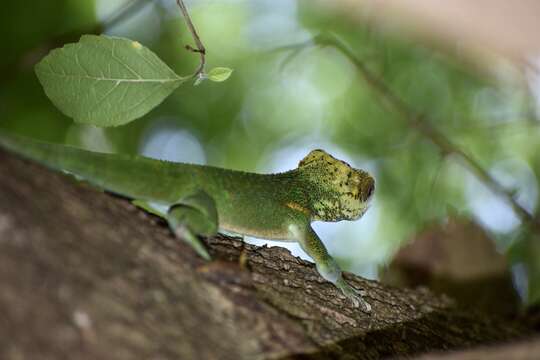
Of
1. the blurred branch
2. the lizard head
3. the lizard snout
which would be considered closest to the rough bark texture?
the lizard head

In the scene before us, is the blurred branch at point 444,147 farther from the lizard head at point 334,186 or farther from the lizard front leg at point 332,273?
the lizard front leg at point 332,273

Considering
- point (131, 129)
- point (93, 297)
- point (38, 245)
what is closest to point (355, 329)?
point (93, 297)

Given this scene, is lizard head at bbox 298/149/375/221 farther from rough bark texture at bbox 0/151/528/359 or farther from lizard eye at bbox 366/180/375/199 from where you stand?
rough bark texture at bbox 0/151/528/359

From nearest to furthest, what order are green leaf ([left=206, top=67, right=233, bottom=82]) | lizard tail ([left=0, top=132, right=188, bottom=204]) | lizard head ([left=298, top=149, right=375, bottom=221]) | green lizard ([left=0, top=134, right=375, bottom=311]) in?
lizard tail ([left=0, top=132, right=188, bottom=204])
green lizard ([left=0, top=134, right=375, bottom=311])
green leaf ([left=206, top=67, right=233, bottom=82])
lizard head ([left=298, top=149, right=375, bottom=221])

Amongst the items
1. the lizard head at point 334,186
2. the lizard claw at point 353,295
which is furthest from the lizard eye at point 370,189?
the lizard claw at point 353,295

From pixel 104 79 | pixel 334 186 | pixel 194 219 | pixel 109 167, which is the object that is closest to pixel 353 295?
pixel 334 186

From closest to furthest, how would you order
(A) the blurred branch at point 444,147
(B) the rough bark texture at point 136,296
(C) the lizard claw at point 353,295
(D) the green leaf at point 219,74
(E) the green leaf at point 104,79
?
(B) the rough bark texture at point 136,296 → (E) the green leaf at point 104,79 → (D) the green leaf at point 219,74 → (C) the lizard claw at point 353,295 → (A) the blurred branch at point 444,147

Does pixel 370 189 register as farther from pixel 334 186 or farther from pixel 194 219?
pixel 194 219
